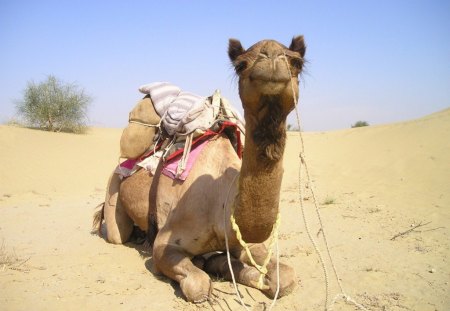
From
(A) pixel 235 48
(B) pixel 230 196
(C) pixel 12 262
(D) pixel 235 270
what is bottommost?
(C) pixel 12 262

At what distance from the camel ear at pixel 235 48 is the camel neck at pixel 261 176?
0.42 meters

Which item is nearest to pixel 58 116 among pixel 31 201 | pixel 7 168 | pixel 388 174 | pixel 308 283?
pixel 7 168

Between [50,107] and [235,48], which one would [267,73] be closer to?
[235,48]

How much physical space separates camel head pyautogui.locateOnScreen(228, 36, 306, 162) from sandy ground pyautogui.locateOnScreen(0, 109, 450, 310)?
4.94 feet

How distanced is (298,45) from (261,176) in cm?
85

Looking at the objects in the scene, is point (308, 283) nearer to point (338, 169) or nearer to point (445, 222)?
point (445, 222)

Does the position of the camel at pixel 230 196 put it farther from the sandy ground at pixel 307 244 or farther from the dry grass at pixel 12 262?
the dry grass at pixel 12 262

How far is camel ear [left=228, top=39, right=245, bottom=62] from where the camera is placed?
2.48 m

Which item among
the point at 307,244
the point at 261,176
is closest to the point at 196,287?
the point at 261,176

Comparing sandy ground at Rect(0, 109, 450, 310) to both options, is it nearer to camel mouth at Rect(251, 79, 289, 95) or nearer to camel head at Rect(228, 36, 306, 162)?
camel head at Rect(228, 36, 306, 162)

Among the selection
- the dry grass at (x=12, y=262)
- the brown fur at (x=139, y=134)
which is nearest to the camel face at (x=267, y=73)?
the brown fur at (x=139, y=134)

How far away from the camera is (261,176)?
2.56m

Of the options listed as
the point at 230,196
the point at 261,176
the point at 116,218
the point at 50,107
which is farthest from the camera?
the point at 50,107

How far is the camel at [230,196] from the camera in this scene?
2217 millimetres
